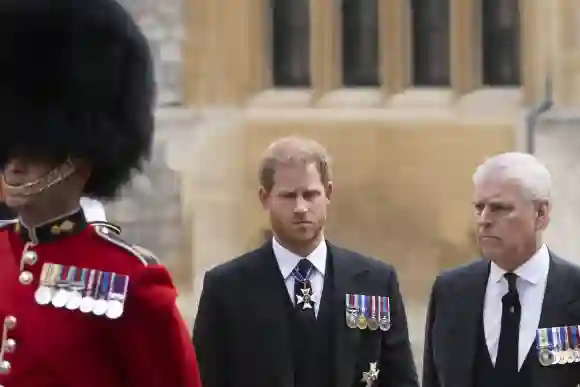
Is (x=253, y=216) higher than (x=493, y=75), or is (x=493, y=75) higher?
(x=493, y=75)

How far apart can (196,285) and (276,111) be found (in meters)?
1.32

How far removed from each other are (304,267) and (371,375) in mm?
320

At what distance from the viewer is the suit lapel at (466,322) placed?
3.06 meters

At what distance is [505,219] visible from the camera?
9.78ft

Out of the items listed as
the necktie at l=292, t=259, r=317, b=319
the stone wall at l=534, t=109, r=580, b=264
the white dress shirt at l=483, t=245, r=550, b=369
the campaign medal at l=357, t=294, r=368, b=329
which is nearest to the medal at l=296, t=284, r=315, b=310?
the necktie at l=292, t=259, r=317, b=319

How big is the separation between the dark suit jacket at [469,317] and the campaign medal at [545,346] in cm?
1

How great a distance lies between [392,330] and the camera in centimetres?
321

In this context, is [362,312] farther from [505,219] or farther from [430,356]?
[505,219]

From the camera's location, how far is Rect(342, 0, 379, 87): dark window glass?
882cm

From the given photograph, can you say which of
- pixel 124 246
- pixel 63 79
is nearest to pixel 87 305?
pixel 124 246

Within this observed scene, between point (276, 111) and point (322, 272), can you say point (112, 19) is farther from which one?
point (276, 111)

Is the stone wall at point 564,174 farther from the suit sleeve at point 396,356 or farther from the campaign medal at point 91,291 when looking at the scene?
the campaign medal at point 91,291

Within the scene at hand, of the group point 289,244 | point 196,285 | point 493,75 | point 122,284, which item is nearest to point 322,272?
point 289,244

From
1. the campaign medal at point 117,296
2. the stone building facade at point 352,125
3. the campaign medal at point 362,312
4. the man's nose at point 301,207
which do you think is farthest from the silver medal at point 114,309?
the stone building facade at point 352,125
